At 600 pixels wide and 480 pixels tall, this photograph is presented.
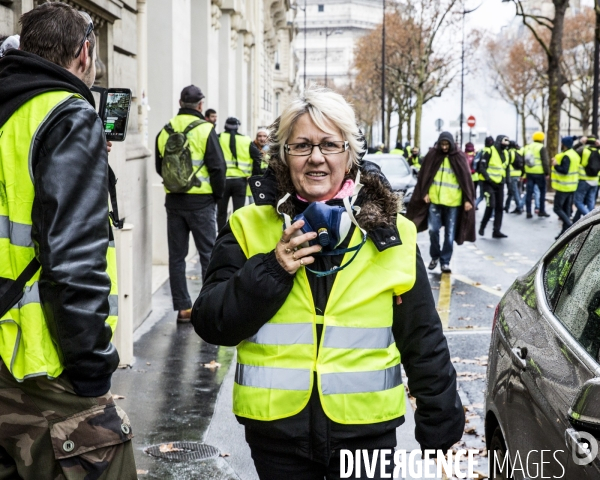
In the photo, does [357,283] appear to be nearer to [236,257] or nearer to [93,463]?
[236,257]

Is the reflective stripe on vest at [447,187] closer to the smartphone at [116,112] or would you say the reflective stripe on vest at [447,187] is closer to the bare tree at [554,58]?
the smartphone at [116,112]

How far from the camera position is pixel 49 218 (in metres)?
2.71

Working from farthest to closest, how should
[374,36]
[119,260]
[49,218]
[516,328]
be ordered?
[374,36] → [119,260] → [516,328] → [49,218]

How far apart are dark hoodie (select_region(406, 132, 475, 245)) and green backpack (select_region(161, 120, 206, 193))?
14.3ft

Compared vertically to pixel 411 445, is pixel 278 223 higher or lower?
higher

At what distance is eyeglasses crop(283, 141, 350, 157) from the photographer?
9.62 feet

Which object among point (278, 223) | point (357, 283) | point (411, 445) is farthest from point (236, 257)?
point (411, 445)

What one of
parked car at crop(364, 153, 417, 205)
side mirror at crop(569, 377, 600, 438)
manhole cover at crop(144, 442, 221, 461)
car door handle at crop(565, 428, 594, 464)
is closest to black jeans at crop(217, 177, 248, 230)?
manhole cover at crop(144, 442, 221, 461)

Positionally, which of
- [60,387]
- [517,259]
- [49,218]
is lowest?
[517,259]

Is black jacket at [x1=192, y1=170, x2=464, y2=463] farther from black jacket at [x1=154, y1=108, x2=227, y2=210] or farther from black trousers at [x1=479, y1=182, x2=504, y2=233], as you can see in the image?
black trousers at [x1=479, y1=182, x2=504, y2=233]

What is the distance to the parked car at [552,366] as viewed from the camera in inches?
106

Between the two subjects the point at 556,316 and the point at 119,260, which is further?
the point at 119,260

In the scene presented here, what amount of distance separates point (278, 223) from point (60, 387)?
2.66 ft

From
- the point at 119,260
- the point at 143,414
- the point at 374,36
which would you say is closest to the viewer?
the point at 143,414
